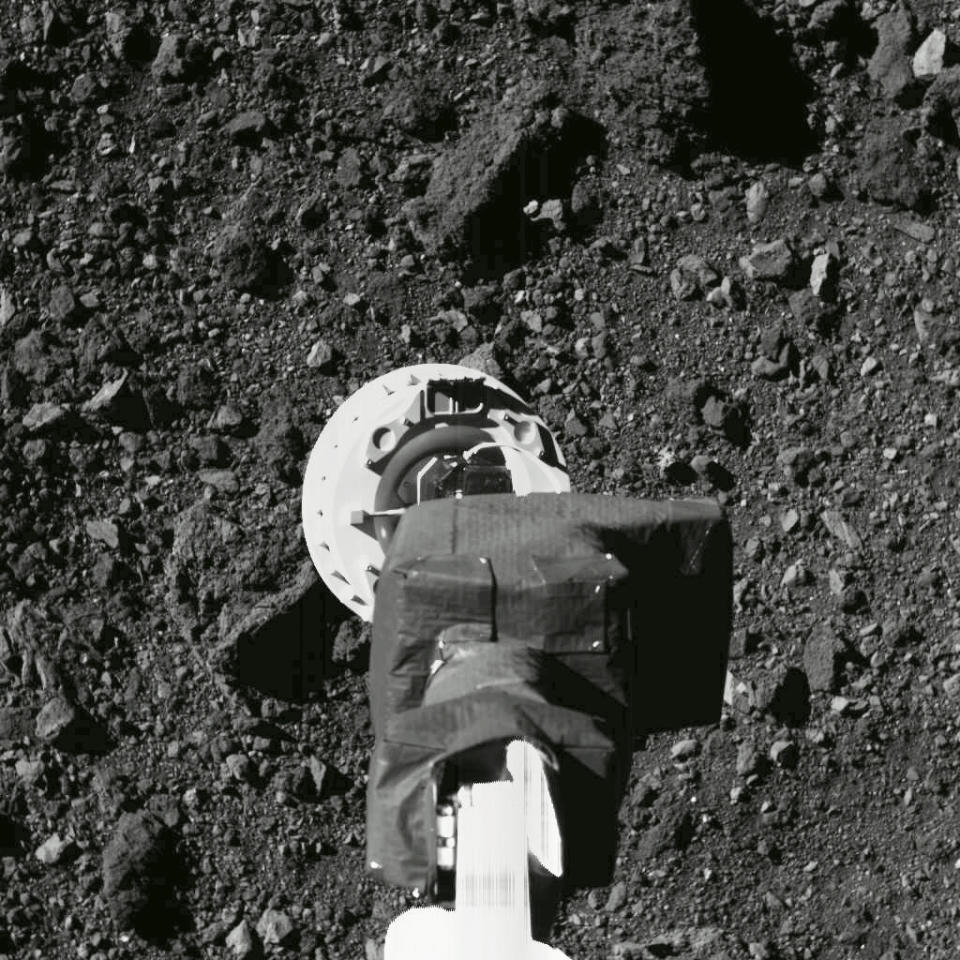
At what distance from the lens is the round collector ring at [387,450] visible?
7.41ft

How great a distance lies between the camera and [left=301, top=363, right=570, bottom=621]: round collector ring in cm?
226

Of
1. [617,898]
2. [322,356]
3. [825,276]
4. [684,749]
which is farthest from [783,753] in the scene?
[322,356]

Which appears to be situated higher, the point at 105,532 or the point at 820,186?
the point at 820,186

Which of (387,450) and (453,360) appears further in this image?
(453,360)

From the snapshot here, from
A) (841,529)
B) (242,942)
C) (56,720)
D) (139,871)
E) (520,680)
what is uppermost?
(841,529)

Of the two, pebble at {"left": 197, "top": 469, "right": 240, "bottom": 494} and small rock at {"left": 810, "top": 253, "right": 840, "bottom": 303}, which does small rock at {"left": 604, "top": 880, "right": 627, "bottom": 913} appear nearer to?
pebble at {"left": 197, "top": 469, "right": 240, "bottom": 494}

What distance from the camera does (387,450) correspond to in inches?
89.3

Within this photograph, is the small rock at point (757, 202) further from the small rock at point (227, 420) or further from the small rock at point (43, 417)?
the small rock at point (43, 417)

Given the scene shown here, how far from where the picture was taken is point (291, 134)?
2.46 meters

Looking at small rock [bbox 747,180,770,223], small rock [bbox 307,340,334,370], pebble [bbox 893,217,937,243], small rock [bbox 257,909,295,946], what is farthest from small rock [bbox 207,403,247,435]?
pebble [bbox 893,217,937,243]

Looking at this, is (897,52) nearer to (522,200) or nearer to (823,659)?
(522,200)

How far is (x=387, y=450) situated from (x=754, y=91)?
918mm

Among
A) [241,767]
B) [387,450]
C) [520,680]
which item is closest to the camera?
[520,680]

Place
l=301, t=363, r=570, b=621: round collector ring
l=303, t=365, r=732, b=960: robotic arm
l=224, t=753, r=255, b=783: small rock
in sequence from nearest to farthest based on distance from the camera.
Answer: l=303, t=365, r=732, b=960: robotic arm < l=301, t=363, r=570, b=621: round collector ring < l=224, t=753, r=255, b=783: small rock
